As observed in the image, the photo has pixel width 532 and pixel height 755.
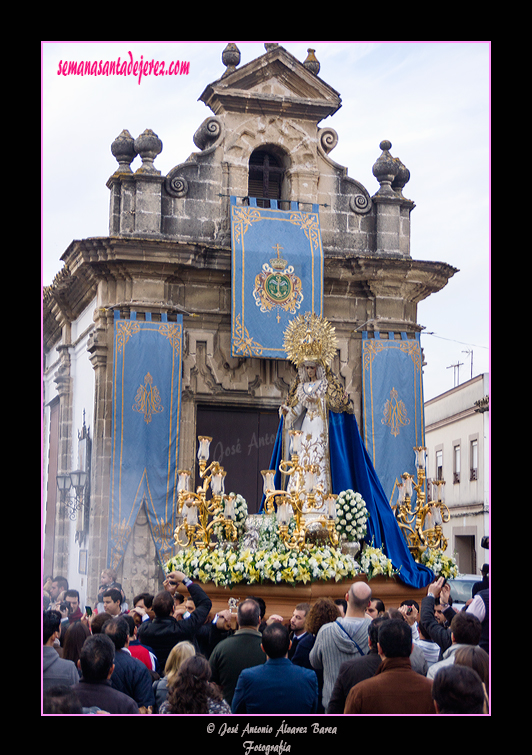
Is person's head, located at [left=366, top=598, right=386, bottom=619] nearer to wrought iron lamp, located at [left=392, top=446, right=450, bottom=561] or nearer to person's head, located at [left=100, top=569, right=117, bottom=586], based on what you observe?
wrought iron lamp, located at [left=392, top=446, right=450, bottom=561]

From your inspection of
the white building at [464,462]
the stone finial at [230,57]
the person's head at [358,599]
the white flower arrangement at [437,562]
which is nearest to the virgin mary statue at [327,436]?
the white flower arrangement at [437,562]

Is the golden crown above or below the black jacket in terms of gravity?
above

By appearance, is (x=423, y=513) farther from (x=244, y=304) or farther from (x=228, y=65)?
(x=228, y=65)

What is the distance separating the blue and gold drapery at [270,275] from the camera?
1683 cm

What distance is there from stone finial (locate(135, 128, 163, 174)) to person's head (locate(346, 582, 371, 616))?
12127 millimetres

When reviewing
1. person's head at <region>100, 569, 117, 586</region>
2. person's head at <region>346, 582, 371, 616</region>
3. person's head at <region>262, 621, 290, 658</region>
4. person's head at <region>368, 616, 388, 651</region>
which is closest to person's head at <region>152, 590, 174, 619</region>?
person's head at <region>346, 582, 371, 616</region>

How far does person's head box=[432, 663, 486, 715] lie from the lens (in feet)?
15.3

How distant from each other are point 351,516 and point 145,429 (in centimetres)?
613

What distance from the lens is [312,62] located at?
60.5 feet

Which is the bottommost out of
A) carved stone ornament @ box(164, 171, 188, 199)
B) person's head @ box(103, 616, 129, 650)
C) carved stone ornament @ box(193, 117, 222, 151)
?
person's head @ box(103, 616, 129, 650)

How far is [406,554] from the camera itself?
11.3 meters

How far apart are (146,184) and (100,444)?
442 centimetres
